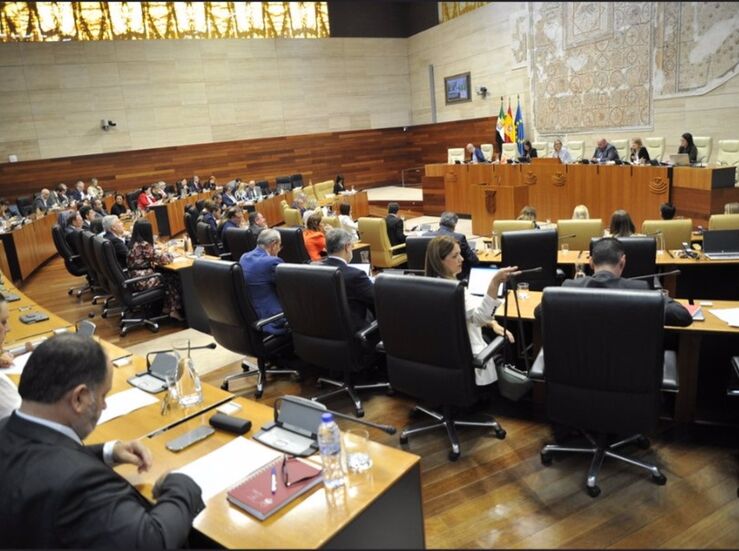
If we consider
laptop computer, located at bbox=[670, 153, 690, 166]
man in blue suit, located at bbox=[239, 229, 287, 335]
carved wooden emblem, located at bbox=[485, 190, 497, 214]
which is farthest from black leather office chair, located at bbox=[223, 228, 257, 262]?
laptop computer, located at bbox=[670, 153, 690, 166]

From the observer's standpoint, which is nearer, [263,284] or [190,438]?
[190,438]

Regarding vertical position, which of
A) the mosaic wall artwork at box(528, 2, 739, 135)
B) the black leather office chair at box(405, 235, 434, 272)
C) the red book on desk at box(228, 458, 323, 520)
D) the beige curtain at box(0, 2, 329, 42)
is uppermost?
the beige curtain at box(0, 2, 329, 42)

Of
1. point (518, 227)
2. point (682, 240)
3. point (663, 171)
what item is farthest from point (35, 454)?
point (663, 171)

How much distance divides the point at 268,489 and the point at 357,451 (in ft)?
1.14

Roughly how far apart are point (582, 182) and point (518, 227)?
4489mm

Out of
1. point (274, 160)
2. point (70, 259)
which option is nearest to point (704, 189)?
point (70, 259)

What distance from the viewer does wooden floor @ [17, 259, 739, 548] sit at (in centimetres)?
243

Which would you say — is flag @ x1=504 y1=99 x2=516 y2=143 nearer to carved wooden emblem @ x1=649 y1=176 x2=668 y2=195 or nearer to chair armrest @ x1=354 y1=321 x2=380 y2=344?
carved wooden emblem @ x1=649 y1=176 x2=668 y2=195

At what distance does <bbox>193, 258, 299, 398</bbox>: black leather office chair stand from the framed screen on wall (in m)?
13.6

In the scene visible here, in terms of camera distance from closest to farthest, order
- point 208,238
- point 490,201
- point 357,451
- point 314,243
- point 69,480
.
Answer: point 69,480, point 357,451, point 314,243, point 208,238, point 490,201

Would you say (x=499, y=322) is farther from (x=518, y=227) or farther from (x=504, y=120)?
(x=504, y=120)

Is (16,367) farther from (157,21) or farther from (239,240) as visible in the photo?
(157,21)

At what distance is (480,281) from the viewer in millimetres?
3592

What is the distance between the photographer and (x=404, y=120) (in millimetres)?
18891
